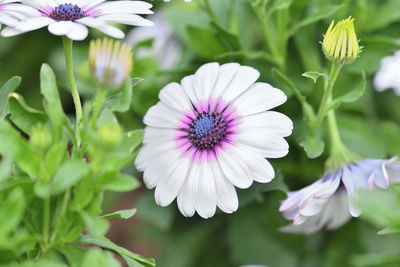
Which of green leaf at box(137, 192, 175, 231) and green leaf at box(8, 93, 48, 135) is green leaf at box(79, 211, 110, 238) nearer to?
green leaf at box(8, 93, 48, 135)

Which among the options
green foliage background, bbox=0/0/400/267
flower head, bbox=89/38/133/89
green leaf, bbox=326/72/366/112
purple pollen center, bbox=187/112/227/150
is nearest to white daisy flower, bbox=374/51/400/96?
green foliage background, bbox=0/0/400/267

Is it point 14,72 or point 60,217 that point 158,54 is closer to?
point 14,72

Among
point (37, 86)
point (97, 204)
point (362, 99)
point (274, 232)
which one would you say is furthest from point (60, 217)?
point (37, 86)

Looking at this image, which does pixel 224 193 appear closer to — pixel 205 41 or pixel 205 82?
pixel 205 82

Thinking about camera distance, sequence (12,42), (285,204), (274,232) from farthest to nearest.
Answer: (12,42) → (274,232) → (285,204)

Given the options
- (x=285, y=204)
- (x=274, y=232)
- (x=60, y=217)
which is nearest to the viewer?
(x=60, y=217)

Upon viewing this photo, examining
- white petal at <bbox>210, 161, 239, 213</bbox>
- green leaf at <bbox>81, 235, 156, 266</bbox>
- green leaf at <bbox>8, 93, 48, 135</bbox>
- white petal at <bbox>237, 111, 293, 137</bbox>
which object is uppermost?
white petal at <bbox>237, 111, 293, 137</bbox>
